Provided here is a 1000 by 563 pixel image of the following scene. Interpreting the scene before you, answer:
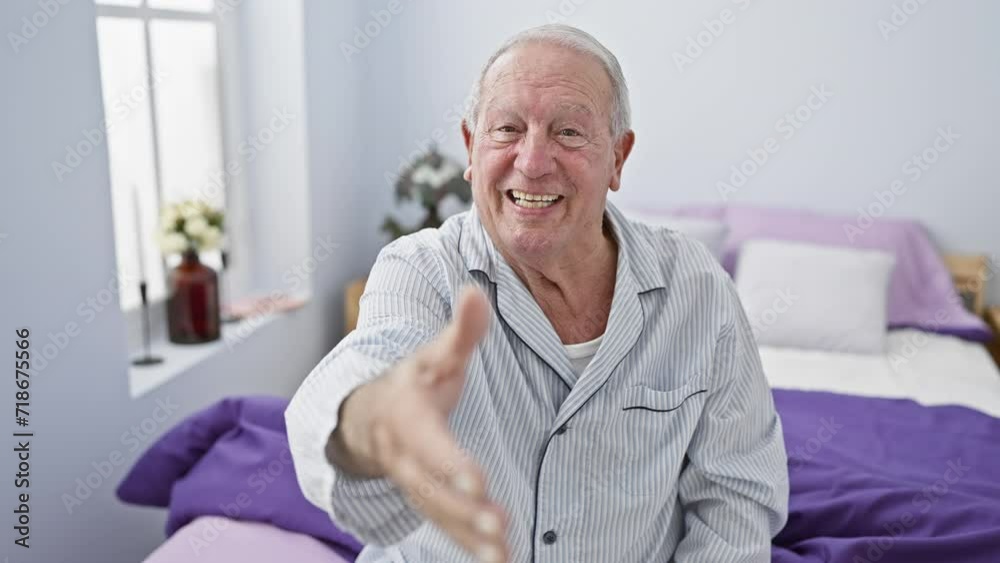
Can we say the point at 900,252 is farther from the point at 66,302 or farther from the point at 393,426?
the point at 393,426

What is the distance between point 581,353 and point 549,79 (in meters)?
0.39

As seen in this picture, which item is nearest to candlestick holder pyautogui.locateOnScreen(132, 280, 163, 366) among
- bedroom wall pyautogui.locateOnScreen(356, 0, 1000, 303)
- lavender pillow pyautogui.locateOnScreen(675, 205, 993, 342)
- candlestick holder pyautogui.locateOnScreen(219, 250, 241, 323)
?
candlestick holder pyautogui.locateOnScreen(219, 250, 241, 323)

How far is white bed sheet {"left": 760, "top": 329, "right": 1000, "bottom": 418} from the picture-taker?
95.3 inches

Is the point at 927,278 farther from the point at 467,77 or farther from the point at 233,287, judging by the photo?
the point at 233,287

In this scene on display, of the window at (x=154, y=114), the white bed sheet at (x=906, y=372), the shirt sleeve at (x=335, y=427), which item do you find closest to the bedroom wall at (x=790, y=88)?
the white bed sheet at (x=906, y=372)

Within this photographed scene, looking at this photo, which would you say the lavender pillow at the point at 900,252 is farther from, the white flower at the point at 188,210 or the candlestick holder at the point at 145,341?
the candlestick holder at the point at 145,341

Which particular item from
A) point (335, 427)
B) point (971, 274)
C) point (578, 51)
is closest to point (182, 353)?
point (578, 51)

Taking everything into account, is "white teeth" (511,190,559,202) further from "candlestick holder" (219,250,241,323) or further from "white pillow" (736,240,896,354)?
"white pillow" (736,240,896,354)

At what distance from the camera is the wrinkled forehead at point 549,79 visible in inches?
44.8

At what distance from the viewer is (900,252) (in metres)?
3.12

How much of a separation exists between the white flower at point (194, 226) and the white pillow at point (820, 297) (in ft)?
5.73

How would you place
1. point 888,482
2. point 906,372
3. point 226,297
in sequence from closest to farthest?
1. point 888,482
2. point 906,372
3. point 226,297

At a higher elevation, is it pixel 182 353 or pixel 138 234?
pixel 138 234

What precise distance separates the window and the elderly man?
1.31 meters
